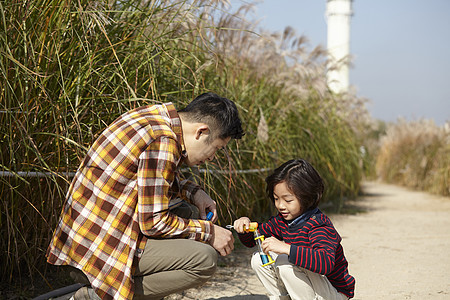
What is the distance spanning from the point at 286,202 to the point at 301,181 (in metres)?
0.12

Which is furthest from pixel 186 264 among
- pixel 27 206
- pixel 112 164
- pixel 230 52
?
pixel 230 52

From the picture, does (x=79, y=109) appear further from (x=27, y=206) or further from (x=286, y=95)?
(x=286, y=95)

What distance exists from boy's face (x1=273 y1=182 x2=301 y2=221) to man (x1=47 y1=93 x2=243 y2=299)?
16.7 inches

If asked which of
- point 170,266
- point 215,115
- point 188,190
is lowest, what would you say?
point 170,266

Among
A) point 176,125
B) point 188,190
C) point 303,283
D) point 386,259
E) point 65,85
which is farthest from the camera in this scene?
point 386,259

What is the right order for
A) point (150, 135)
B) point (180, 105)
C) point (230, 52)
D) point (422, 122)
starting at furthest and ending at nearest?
point (422, 122) → point (230, 52) → point (180, 105) → point (150, 135)

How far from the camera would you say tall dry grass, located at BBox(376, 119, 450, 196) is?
8.93 meters

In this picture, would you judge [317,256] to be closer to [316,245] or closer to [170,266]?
[316,245]

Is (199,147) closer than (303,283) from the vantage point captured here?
Yes

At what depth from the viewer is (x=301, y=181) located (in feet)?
7.59

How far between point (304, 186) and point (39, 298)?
4.52ft

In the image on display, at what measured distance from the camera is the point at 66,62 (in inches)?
104

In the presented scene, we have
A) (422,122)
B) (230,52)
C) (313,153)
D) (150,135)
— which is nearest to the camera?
(150,135)

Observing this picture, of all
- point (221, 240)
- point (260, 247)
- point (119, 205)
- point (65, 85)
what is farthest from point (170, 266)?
point (65, 85)
